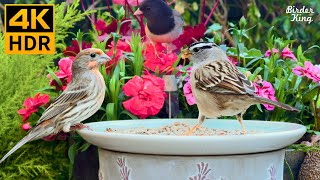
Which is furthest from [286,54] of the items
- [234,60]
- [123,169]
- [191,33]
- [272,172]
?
[123,169]

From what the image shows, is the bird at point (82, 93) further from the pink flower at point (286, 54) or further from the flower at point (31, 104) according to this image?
the pink flower at point (286, 54)

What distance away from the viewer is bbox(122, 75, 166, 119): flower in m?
1.35

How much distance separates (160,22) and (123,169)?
645 mm

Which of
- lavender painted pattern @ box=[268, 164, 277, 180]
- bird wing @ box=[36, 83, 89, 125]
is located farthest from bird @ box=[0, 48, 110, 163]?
lavender painted pattern @ box=[268, 164, 277, 180]

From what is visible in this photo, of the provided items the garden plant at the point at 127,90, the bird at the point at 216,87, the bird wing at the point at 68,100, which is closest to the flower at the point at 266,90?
the garden plant at the point at 127,90

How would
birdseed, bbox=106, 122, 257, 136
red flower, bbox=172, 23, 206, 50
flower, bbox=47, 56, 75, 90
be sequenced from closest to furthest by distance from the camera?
birdseed, bbox=106, 122, 257, 136, flower, bbox=47, 56, 75, 90, red flower, bbox=172, 23, 206, 50

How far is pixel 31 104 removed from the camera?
140 centimetres

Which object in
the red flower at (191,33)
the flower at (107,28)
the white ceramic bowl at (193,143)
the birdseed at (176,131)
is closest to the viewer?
the white ceramic bowl at (193,143)

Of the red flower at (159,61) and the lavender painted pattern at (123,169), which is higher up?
the red flower at (159,61)

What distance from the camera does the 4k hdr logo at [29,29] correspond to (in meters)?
1.58

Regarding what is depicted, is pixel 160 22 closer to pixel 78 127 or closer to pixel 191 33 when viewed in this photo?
pixel 191 33

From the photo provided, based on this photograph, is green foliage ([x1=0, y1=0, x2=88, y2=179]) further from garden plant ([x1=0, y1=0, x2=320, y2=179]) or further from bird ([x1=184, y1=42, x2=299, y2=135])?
bird ([x1=184, y1=42, x2=299, y2=135])

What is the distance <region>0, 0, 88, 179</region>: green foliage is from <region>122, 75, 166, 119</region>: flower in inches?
7.7

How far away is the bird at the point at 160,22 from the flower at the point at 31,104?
0.33m
